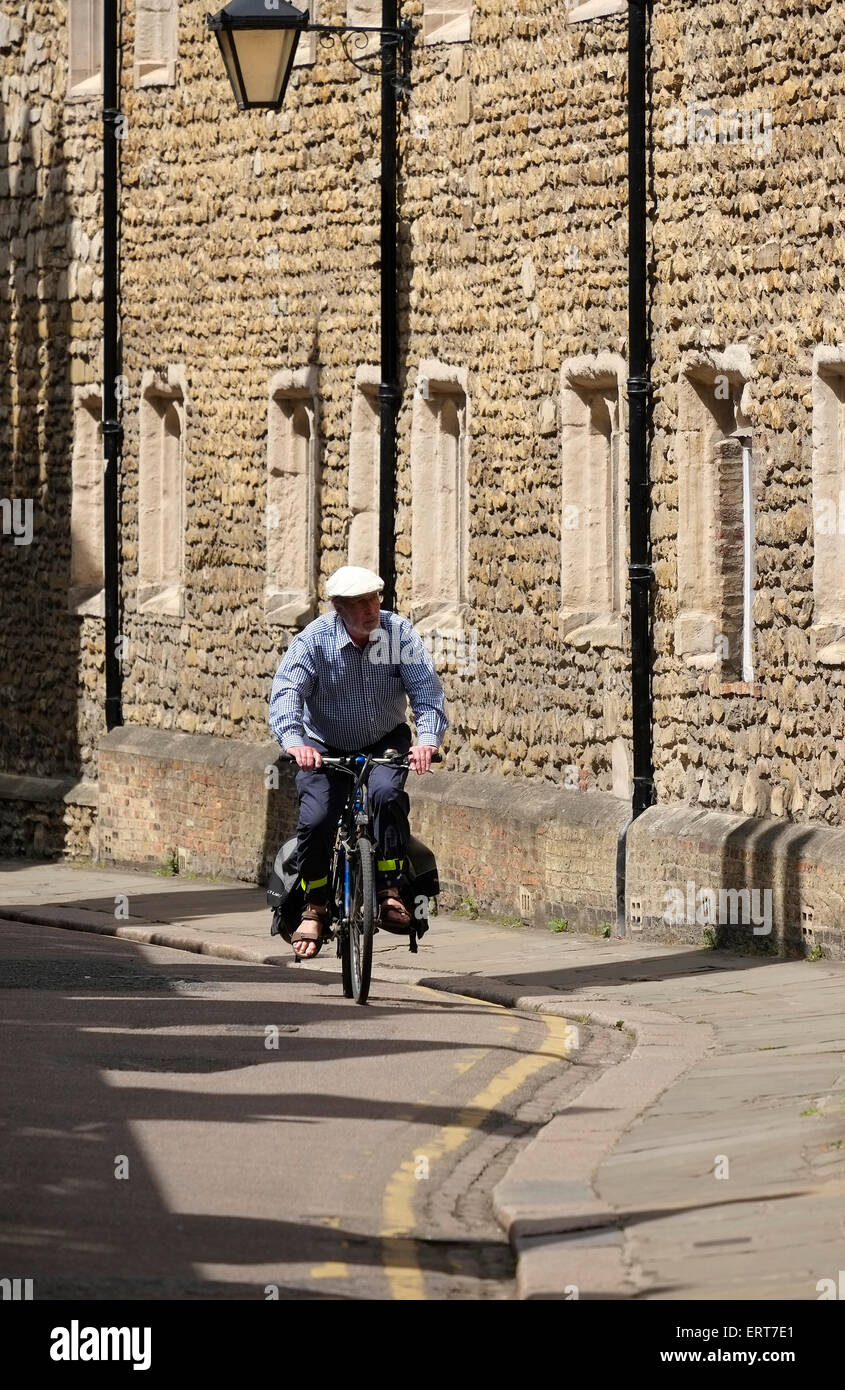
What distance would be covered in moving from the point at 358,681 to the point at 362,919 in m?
1.15

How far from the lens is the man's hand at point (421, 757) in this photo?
39.3ft

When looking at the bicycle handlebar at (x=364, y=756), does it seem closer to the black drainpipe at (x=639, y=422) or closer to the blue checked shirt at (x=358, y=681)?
the blue checked shirt at (x=358, y=681)

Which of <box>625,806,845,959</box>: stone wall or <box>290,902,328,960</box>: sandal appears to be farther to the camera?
<box>625,806,845,959</box>: stone wall

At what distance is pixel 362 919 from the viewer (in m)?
12.0

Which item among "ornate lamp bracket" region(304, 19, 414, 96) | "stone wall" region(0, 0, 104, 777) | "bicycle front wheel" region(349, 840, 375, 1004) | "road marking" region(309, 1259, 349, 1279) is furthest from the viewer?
"stone wall" region(0, 0, 104, 777)

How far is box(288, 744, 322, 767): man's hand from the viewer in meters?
12.0

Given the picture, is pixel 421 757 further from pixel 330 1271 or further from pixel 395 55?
pixel 395 55

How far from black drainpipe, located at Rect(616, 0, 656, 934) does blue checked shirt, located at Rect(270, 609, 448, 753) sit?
133 inches

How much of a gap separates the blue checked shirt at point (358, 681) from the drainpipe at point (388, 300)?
6.31 meters

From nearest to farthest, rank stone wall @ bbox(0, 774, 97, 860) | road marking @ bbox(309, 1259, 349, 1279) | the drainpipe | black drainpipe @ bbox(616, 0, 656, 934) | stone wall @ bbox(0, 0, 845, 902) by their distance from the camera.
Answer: road marking @ bbox(309, 1259, 349, 1279)
stone wall @ bbox(0, 0, 845, 902)
black drainpipe @ bbox(616, 0, 656, 934)
the drainpipe
stone wall @ bbox(0, 774, 97, 860)

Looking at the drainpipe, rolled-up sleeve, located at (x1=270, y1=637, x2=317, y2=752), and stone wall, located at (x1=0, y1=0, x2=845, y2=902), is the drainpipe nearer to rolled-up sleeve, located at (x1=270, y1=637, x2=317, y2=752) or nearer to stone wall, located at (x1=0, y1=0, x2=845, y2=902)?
stone wall, located at (x1=0, y1=0, x2=845, y2=902)

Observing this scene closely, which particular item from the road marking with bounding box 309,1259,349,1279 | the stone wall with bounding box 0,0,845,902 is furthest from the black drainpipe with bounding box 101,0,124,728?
the road marking with bounding box 309,1259,349,1279

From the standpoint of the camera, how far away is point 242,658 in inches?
834

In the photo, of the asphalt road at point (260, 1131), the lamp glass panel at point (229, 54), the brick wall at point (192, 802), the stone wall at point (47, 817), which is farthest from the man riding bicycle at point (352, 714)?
the stone wall at point (47, 817)
